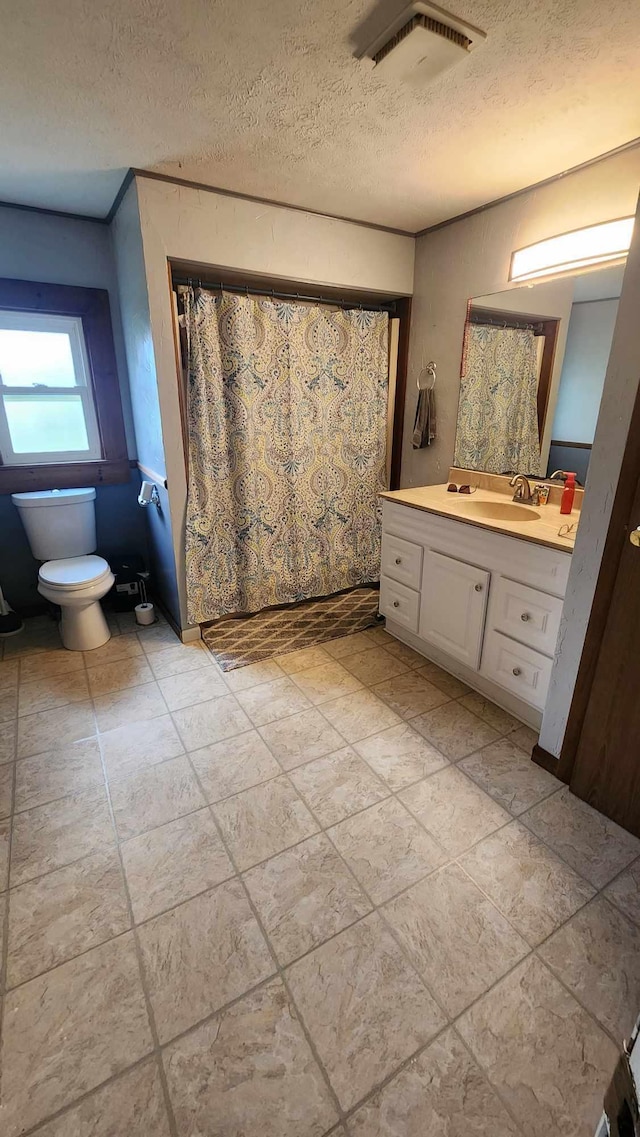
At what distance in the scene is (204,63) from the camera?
4.51 feet

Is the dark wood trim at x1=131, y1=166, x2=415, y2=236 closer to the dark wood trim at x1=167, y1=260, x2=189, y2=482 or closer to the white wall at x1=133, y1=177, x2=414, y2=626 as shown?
the white wall at x1=133, y1=177, x2=414, y2=626

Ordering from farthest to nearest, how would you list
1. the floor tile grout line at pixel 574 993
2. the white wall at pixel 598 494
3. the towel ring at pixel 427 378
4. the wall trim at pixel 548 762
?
the towel ring at pixel 427 378 < the wall trim at pixel 548 762 < the white wall at pixel 598 494 < the floor tile grout line at pixel 574 993

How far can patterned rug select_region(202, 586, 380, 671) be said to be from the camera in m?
2.62

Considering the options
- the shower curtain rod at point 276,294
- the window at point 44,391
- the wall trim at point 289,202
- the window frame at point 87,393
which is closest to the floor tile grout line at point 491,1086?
the wall trim at point 289,202

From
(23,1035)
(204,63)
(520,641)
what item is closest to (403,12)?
(204,63)

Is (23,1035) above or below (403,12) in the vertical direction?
below

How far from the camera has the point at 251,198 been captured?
226 centimetres

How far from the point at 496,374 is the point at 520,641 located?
140 cm

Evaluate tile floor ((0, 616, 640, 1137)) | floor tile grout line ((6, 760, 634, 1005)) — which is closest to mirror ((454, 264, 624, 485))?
tile floor ((0, 616, 640, 1137))

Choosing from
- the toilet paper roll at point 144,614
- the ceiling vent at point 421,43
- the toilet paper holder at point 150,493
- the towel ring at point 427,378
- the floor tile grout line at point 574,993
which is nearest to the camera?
the floor tile grout line at point 574,993

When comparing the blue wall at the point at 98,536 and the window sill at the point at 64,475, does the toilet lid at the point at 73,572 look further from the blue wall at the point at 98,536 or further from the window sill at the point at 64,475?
the window sill at the point at 64,475

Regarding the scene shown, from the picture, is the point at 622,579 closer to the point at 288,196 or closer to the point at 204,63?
the point at 204,63

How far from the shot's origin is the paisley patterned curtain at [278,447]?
8.21 feet

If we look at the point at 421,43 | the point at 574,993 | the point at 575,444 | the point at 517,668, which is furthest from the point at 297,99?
the point at 574,993
